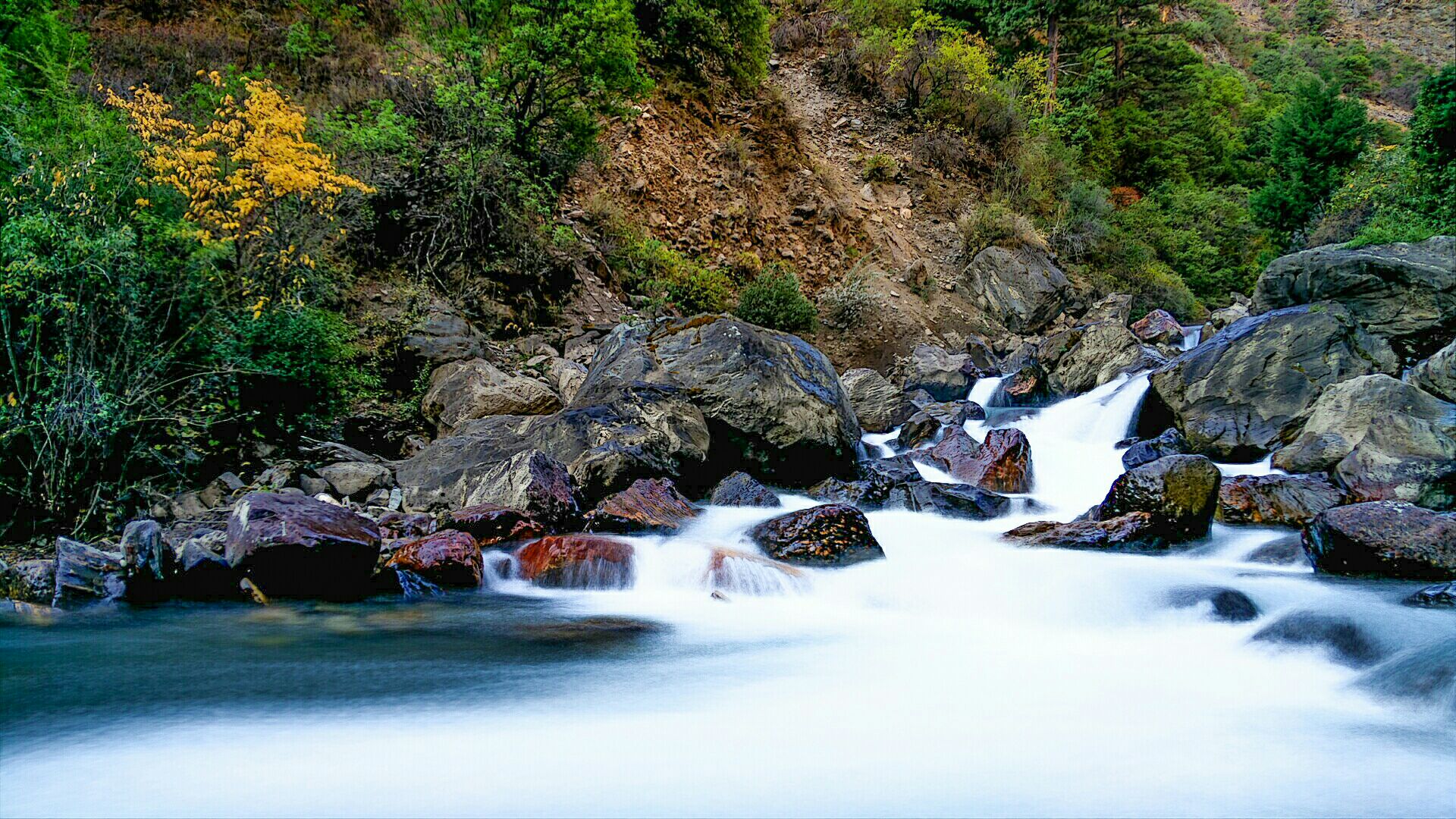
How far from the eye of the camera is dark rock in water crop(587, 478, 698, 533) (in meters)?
7.49

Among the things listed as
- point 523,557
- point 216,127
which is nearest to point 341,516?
point 523,557

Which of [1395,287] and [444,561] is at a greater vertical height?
[1395,287]

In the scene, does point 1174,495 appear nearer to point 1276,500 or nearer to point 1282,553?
point 1282,553

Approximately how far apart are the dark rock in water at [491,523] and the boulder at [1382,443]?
8709mm

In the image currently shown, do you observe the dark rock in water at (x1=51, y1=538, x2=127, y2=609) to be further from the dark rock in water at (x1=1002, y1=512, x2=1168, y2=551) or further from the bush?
the bush

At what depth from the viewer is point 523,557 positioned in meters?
6.66

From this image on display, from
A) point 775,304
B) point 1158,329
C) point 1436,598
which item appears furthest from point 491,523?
point 1158,329

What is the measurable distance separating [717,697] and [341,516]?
357 cm

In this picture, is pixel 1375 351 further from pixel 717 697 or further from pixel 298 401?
pixel 298 401

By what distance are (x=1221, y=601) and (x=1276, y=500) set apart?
302 centimetres

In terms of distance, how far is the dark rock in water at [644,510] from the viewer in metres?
7.49

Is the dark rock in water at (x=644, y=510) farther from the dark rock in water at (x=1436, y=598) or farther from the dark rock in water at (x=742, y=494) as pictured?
the dark rock in water at (x=1436, y=598)

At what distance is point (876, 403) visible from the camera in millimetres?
13523

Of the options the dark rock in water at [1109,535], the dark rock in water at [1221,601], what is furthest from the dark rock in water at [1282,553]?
the dark rock in water at [1221,601]
